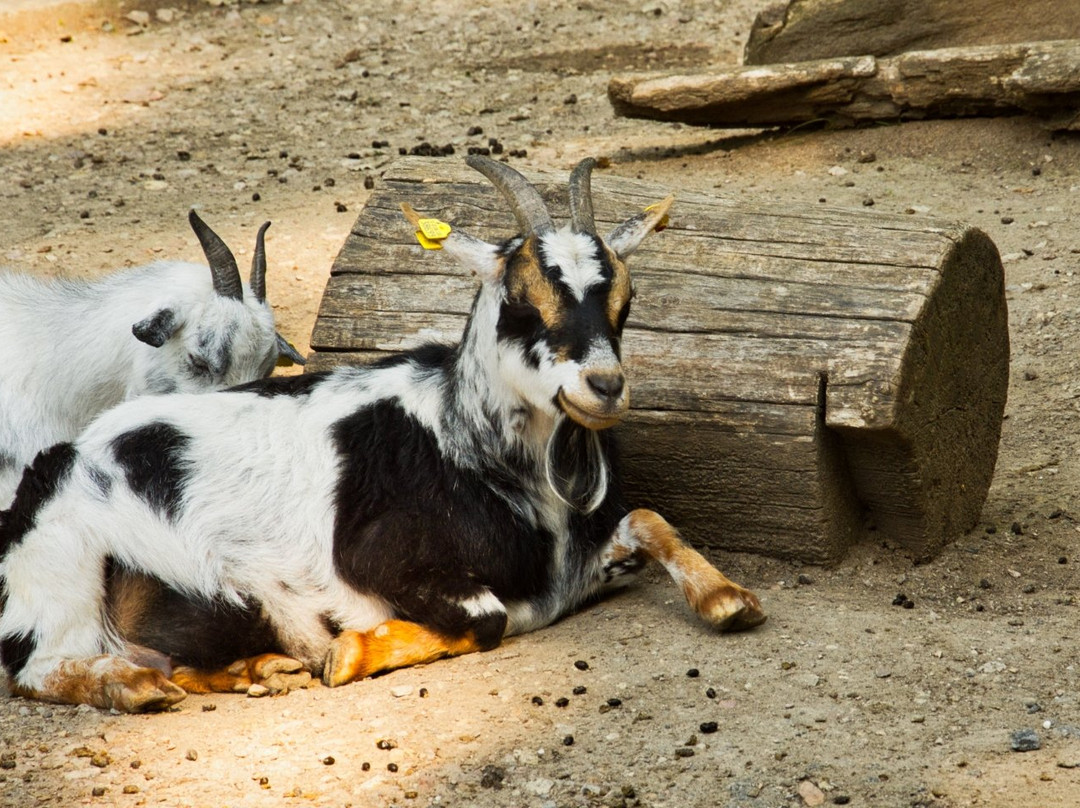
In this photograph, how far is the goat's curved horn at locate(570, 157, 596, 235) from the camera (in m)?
4.02

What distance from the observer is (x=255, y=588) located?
13.0 ft

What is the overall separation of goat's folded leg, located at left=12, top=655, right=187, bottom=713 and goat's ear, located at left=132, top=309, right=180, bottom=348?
4.50ft

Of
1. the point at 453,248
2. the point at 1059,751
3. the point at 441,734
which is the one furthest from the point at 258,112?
the point at 1059,751

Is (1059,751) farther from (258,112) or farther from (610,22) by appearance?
(610,22)

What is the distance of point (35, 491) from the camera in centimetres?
406

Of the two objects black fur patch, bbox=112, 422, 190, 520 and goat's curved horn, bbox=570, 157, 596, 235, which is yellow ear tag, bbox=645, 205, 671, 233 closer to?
goat's curved horn, bbox=570, 157, 596, 235

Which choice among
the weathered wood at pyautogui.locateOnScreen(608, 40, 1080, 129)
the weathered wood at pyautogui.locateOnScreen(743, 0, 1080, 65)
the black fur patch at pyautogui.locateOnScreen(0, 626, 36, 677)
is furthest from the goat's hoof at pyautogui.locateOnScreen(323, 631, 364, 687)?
the weathered wood at pyautogui.locateOnScreen(743, 0, 1080, 65)

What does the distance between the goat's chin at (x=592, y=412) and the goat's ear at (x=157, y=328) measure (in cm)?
184

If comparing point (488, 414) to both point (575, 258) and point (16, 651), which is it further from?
point (16, 651)

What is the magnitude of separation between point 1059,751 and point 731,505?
1466 millimetres

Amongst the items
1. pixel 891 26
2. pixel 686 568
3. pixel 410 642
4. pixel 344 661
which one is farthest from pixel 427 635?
pixel 891 26

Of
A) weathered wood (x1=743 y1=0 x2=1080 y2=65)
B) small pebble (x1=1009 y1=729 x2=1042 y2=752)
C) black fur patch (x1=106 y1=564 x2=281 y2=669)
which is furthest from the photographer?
weathered wood (x1=743 y1=0 x2=1080 y2=65)

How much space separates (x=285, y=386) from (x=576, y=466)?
3.25 ft

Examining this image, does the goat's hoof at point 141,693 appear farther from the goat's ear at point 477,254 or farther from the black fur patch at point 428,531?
the goat's ear at point 477,254
